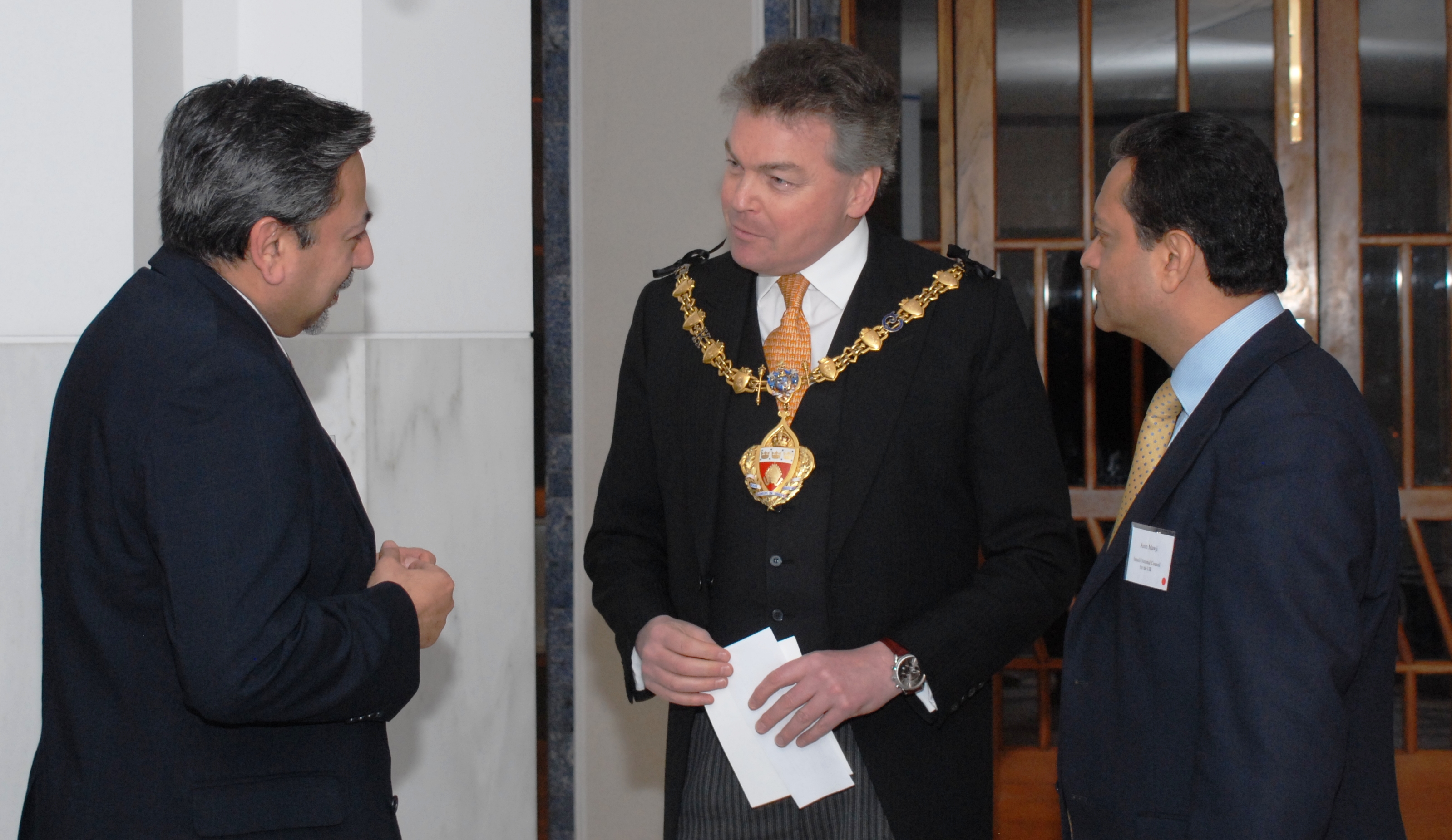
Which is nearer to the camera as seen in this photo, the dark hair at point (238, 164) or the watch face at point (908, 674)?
the dark hair at point (238, 164)

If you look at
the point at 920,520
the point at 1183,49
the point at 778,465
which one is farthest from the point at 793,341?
the point at 1183,49

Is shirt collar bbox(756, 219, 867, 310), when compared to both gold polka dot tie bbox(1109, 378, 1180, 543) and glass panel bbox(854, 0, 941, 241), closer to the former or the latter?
gold polka dot tie bbox(1109, 378, 1180, 543)

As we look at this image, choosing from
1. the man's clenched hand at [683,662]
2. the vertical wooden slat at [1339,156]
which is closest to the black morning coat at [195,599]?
the man's clenched hand at [683,662]

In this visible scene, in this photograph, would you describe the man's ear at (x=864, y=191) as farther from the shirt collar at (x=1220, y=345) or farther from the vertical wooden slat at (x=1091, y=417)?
the vertical wooden slat at (x=1091, y=417)

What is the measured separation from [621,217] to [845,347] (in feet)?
5.99

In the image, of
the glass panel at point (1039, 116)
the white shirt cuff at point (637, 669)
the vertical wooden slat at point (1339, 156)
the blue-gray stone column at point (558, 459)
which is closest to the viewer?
the white shirt cuff at point (637, 669)

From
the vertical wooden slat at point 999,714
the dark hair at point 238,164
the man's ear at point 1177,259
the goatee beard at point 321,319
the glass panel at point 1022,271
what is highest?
the glass panel at point 1022,271

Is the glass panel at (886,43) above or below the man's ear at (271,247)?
above

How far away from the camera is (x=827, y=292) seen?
184 cm

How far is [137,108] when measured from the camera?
191 cm

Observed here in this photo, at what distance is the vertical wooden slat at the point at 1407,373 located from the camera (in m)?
3.27

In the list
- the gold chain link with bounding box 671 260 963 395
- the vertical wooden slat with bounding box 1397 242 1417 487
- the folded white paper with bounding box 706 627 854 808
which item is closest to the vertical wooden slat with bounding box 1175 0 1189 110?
the vertical wooden slat with bounding box 1397 242 1417 487

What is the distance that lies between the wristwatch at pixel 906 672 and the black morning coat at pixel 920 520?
0.01 metres

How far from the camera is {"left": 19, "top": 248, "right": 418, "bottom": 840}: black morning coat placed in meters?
1.23
